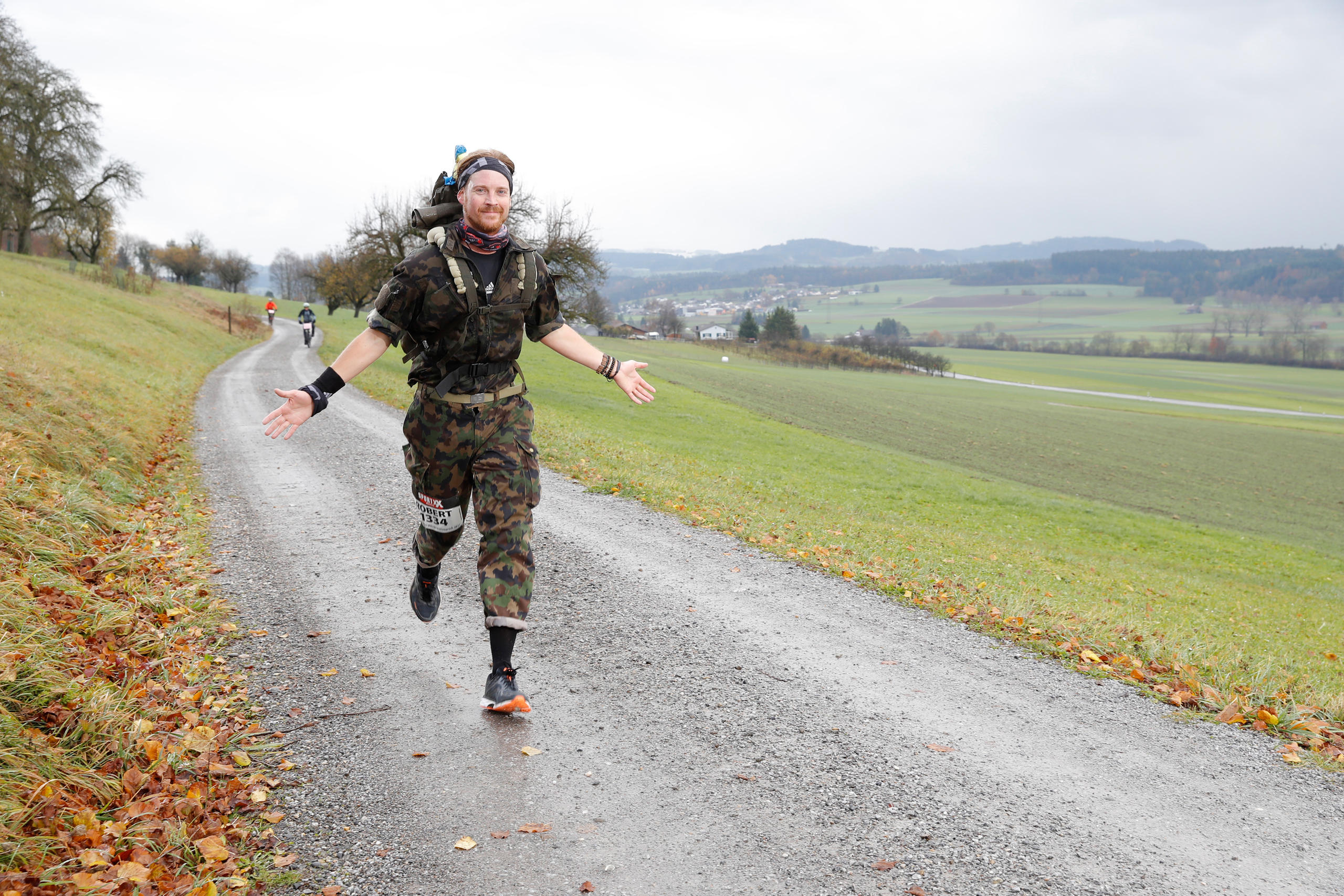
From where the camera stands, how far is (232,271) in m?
115

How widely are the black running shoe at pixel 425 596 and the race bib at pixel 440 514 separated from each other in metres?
0.62

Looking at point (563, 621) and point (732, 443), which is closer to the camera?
point (563, 621)

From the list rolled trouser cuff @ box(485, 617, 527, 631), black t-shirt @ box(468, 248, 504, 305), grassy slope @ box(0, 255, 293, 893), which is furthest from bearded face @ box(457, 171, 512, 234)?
grassy slope @ box(0, 255, 293, 893)

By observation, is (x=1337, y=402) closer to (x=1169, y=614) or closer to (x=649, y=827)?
(x=1169, y=614)

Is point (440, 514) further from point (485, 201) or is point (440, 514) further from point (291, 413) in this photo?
point (485, 201)

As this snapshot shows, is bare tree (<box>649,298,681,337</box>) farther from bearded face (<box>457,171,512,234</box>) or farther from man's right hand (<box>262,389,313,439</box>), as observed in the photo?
man's right hand (<box>262,389,313,439</box>)

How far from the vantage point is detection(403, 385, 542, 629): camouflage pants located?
13.5 ft

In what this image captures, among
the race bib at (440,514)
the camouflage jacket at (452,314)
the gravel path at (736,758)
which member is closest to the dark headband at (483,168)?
the camouflage jacket at (452,314)

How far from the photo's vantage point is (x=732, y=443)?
1044 inches

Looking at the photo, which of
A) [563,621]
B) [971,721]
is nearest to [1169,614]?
[971,721]

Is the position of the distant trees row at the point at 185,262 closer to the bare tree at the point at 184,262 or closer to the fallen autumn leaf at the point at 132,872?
the bare tree at the point at 184,262

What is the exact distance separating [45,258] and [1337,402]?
365 feet

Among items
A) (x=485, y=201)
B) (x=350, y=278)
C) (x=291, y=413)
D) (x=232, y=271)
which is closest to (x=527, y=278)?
(x=485, y=201)

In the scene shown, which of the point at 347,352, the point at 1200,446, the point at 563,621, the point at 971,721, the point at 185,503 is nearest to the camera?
the point at 347,352
